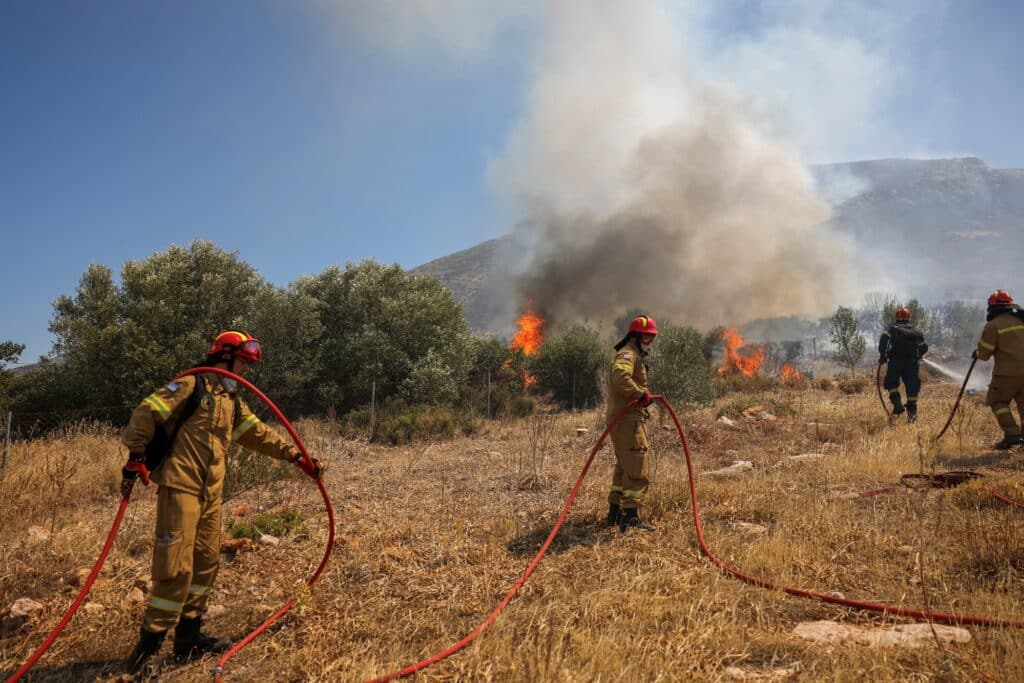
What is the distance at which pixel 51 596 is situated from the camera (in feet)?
13.5

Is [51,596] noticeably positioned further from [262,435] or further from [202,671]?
[262,435]

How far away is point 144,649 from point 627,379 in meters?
4.03

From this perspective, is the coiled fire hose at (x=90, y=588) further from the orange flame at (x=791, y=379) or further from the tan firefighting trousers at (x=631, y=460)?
the orange flame at (x=791, y=379)

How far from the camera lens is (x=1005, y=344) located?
23.7ft

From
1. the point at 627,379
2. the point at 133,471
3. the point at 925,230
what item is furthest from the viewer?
the point at 925,230

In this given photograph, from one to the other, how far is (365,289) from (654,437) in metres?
10.5

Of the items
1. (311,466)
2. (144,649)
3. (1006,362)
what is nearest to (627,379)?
(311,466)

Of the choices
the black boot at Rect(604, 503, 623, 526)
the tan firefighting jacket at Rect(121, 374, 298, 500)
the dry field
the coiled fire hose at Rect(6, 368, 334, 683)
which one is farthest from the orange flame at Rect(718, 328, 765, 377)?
the tan firefighting jacket at Rect(121, 374, 298, 500)

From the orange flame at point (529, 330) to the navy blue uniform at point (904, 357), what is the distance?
1385 centimetres

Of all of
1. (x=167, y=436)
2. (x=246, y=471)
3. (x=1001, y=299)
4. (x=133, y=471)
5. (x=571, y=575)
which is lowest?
(x=571, y=575)

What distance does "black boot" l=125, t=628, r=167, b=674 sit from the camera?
10.7 feet

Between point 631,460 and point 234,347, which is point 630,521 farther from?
point 234,347

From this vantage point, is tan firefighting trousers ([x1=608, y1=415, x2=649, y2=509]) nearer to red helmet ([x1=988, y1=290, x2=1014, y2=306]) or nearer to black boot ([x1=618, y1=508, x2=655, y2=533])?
black boot ([x1=618, y1=508, x2=655, y2=533])

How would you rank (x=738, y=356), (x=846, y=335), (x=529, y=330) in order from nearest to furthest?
(x=738, y=356) < (x=529, y=330) < (x=846, y=335)
